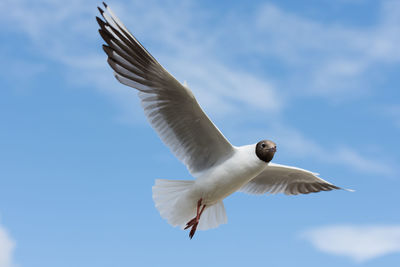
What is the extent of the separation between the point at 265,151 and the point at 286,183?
1.88 metres

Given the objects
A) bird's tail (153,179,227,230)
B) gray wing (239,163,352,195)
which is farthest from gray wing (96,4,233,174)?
gray wing (239,163,352,195)

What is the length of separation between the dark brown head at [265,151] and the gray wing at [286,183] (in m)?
1.21

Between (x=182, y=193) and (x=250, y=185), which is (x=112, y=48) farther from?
(x=250, y=185)

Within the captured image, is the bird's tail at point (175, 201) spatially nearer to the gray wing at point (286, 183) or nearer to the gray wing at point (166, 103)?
the gray wing at point (166, 103)

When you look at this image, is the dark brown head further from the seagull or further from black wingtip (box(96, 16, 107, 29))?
black wingtip (box(96, 16, 107, 29))

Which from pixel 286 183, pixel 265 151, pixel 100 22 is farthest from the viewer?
pixel 286 183

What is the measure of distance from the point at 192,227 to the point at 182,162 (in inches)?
32.0

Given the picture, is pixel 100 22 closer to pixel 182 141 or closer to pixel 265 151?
pixel 182 141

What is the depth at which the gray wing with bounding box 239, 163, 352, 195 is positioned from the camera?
773cm

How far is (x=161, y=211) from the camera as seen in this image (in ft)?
22.6

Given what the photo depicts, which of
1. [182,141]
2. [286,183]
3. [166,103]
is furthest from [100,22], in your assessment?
[286,183]

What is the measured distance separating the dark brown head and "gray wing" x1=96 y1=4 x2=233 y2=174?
37 centimetres

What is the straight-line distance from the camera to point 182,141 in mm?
6668

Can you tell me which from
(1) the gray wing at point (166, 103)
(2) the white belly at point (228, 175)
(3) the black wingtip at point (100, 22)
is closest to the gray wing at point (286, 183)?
(2) the white belly at point (228, 175)
